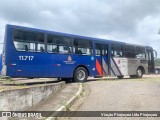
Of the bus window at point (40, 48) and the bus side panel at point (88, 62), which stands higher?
the bus window at point (40, 48)

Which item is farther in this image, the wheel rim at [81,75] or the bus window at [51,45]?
the wheel rim at [81,75]

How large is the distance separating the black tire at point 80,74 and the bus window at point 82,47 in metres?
1.06

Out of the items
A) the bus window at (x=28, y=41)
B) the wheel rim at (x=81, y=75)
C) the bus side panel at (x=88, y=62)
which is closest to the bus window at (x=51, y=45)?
the bus window at (x=28, y=41)

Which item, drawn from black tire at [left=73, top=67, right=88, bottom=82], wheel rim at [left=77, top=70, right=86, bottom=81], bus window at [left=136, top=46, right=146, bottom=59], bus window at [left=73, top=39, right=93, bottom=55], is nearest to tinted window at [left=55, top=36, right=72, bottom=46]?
bus window at [left=73, top=39, right=93, bottom=55]

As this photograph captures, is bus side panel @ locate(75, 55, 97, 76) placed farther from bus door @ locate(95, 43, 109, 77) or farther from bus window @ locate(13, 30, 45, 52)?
bus window @ locate(13, 30, 45, 52)

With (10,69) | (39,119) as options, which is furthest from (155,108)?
(10,69)

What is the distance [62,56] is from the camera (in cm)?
1698

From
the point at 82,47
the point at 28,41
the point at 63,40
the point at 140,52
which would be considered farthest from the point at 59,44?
the point at 140,52

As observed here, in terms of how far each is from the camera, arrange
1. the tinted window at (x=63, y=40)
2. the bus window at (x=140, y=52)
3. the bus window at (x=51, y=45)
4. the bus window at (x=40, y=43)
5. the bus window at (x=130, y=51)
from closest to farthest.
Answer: the bus window at (x=40, y=43) < the bus window at (x=51, y=45) < the tinted window at (x=63, y=40) < the bus window at (x=130, y=51) < the bus window at (x=140, y=52)

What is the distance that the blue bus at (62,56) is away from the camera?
14.5 m

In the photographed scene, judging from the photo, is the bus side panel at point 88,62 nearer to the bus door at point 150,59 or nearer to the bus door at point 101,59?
the bus door at point 101,59

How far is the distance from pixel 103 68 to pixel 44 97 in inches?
346

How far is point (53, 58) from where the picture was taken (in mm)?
16422

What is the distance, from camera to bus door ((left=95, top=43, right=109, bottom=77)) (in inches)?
772
